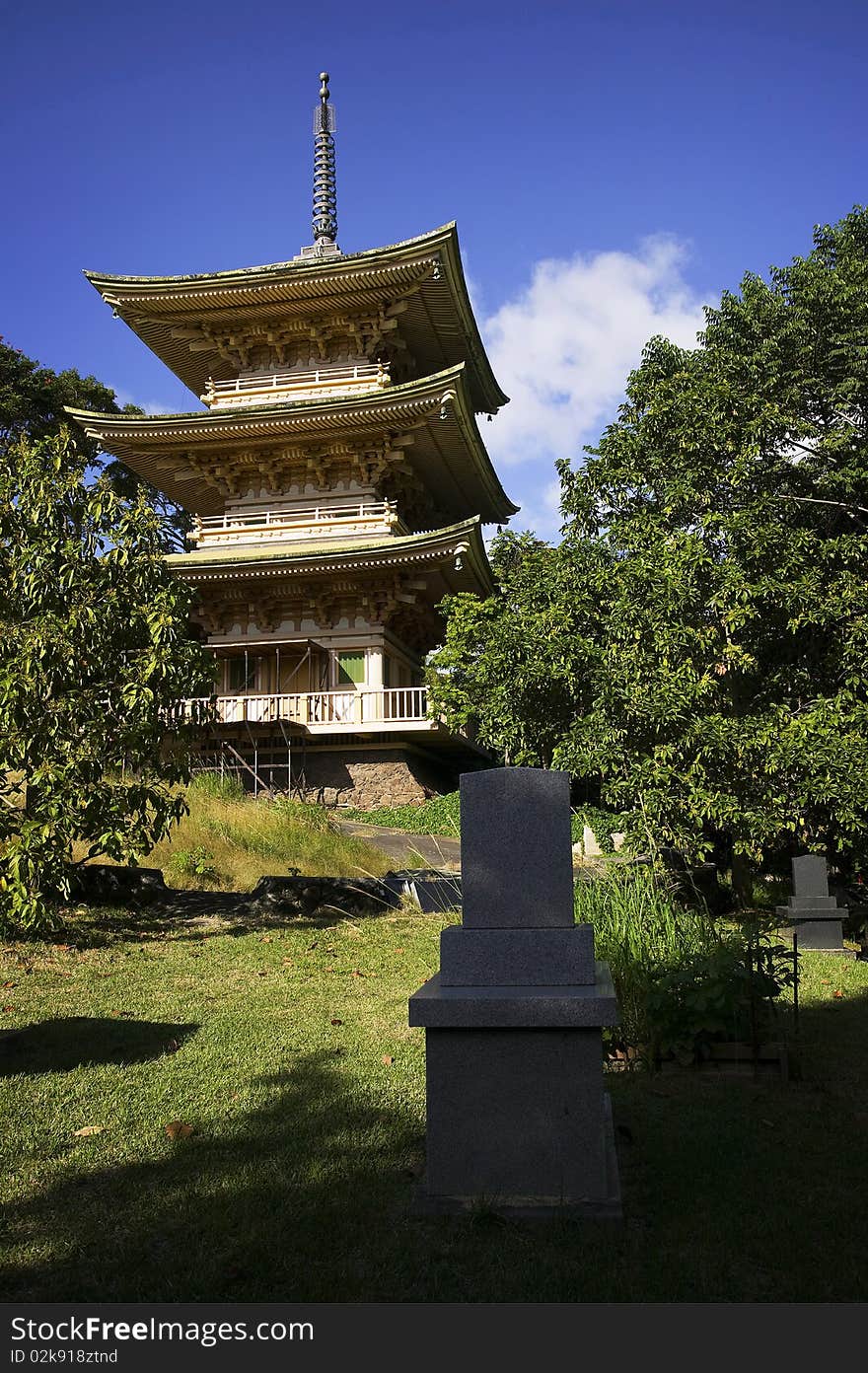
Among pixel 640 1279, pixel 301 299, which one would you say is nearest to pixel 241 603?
pixel 301 299

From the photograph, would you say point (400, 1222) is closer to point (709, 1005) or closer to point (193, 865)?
point (709, 1005)

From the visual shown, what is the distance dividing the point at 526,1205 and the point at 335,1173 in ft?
2.77

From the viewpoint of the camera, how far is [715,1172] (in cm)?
397

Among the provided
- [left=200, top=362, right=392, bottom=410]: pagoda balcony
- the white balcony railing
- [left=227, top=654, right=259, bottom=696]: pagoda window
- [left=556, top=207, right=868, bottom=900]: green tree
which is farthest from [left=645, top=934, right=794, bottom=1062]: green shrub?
[left=200, top=362, right=392, bottom=410]: pagoda balcony

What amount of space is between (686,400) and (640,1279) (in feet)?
39.4

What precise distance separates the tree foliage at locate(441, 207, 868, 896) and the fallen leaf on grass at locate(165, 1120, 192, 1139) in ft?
25.2

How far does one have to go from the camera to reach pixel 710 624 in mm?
12625

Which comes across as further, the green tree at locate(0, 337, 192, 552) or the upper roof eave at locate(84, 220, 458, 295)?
the green tree at locate(0, 337, 192, 552)

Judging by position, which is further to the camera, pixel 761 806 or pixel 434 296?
pixel 434 296

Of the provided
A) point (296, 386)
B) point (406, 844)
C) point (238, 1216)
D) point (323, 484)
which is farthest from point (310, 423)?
point (238, 1216)

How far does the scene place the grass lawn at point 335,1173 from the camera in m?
3.05

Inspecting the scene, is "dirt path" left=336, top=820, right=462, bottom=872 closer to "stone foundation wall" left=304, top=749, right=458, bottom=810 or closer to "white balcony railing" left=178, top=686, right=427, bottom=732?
"stone foundation wall" left=304, top=749, right=458, bottom=810

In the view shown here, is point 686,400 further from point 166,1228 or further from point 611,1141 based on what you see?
point 166,1228

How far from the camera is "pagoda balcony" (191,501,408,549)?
2359 cm
